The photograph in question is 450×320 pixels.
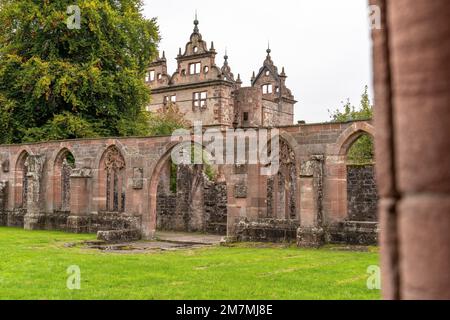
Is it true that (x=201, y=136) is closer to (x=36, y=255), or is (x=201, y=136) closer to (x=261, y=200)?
(x=261, y=200)

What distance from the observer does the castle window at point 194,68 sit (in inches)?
1695

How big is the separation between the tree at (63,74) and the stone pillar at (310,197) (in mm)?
12391

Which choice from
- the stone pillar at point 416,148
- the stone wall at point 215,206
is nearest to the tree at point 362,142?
the stone wall at point 215,206

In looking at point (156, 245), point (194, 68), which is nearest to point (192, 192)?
point (156, 245)

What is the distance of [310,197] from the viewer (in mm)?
16203

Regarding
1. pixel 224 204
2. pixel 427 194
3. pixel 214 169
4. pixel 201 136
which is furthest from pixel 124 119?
pixel 427 194

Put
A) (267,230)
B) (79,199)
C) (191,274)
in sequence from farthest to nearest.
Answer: (79,199)
(267,230)
(191,274)

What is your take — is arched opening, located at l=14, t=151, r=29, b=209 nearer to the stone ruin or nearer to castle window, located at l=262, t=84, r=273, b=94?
the stone ruin

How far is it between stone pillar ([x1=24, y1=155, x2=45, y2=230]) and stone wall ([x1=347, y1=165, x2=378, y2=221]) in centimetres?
1109

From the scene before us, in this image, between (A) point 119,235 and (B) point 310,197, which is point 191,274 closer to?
(B) point 310,197

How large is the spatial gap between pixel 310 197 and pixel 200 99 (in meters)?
28.4

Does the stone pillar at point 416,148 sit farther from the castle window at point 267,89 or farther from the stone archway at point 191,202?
the castle window at point 267,89

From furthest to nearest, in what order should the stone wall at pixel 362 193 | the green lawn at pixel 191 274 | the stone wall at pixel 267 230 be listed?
the stone wall at pixel 362 193 < the stone wall at pixel 267 230 < the green lawn at pixel 191 274

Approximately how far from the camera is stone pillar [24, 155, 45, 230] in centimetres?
2259
